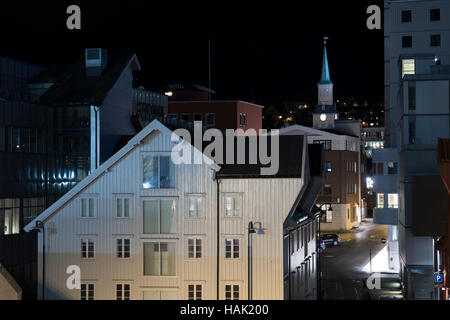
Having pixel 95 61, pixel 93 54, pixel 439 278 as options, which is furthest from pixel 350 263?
pixel 93 54

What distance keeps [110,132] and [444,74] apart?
25.3 metres

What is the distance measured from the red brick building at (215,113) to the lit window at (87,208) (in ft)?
154

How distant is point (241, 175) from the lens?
35.8m

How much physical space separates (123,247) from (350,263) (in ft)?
→ 122

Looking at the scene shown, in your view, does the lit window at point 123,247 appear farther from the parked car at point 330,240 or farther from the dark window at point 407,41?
the parked car at point 330,240

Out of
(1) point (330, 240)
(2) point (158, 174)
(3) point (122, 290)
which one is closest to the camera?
(3) point (122, 290)

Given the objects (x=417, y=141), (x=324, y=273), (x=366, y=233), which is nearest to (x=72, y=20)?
(x=417, y=141)

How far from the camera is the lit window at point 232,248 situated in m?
35.5

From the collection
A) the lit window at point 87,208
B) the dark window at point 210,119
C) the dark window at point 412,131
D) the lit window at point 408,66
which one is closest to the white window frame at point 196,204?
the lit window at point 87,208

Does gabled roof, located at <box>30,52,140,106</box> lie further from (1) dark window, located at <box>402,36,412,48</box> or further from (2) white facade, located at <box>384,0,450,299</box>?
(1) dark window, located at <box>402,36,412,48</box>

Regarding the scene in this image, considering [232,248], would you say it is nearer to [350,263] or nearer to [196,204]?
[196,204]

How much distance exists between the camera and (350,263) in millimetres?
68688

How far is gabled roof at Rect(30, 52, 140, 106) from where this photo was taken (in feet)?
156

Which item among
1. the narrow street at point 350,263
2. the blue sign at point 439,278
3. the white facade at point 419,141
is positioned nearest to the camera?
the blue sign at point 439,278
